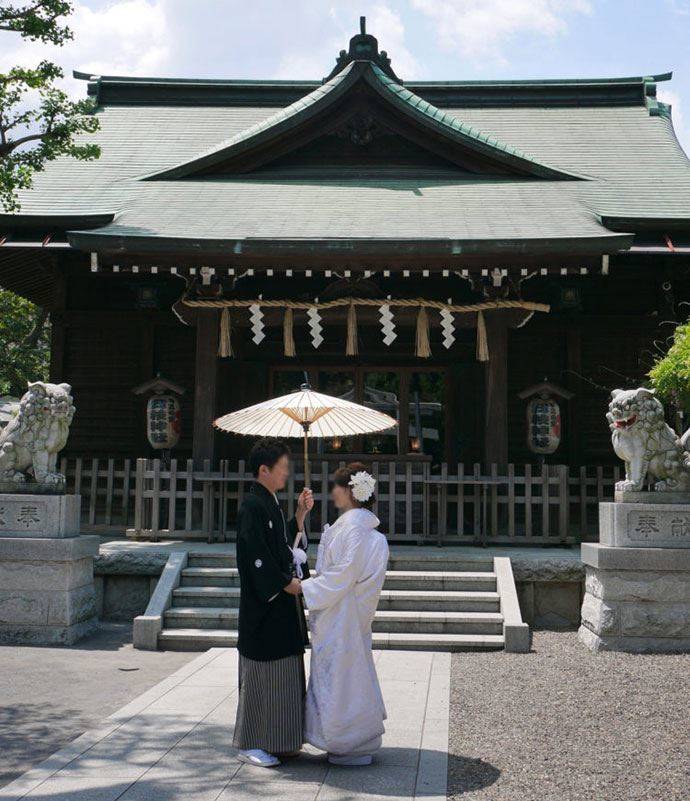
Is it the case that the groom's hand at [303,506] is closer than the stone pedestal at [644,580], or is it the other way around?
the groom's hand at [303,506]

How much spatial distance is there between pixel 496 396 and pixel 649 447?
2.96 m

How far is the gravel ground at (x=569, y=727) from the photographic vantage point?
486 cm

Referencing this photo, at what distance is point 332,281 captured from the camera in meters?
12.6

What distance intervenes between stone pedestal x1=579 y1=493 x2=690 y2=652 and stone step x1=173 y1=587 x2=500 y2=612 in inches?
47.6

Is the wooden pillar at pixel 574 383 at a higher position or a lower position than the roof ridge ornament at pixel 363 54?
lower

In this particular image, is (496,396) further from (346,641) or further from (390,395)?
(346,641)

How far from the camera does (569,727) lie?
597 cm

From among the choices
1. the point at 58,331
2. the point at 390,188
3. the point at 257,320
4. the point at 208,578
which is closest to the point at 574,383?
the point at 390,188

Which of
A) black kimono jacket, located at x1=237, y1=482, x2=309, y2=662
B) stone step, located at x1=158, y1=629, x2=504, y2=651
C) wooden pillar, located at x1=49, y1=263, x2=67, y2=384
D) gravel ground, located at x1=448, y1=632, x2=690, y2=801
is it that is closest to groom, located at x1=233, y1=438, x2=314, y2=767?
black kimono jacket, located at x1=237, y1=482, x2=309, y2=662

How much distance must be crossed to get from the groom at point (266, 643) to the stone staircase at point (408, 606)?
363 cm

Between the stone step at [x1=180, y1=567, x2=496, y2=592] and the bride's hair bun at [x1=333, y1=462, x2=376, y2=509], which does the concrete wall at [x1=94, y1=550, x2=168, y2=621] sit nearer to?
the stone step at [x1=180, y1=567, x2=496, y2=592]

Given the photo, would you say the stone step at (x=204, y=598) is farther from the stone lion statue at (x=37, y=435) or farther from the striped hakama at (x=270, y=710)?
the striped hakama at (x=270, y=710)

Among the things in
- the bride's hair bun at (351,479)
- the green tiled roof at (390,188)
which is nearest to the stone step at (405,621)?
the bride's hair bun at (351,479)

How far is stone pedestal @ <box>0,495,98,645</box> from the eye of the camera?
29.4ft
